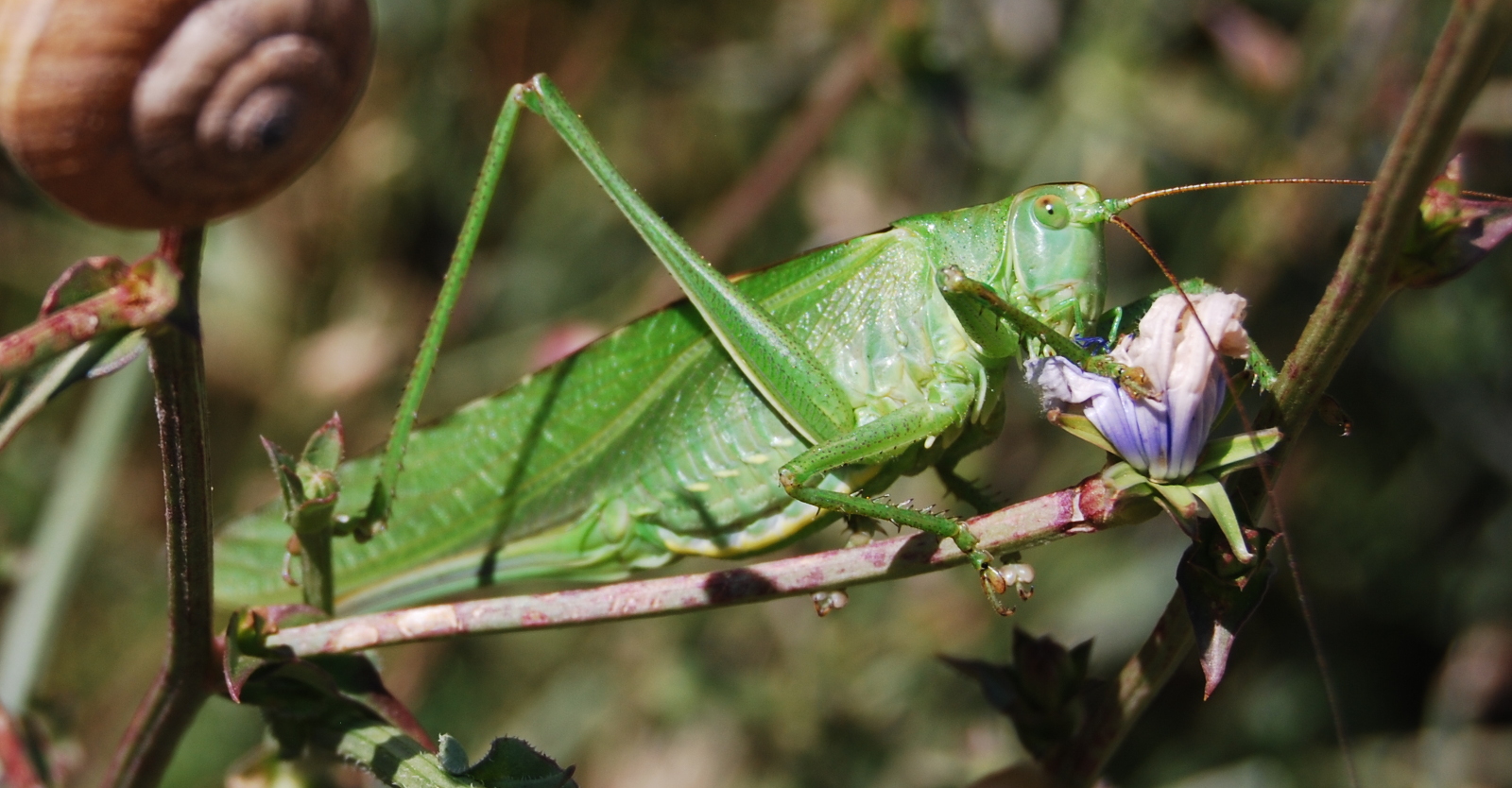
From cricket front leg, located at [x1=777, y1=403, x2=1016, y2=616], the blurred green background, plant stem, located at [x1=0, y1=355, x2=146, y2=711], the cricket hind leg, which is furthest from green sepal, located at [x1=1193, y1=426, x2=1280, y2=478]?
plant stem, located at [x1=0, y1=355, x2=146, y2=711]

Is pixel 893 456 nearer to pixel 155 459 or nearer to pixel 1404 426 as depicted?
pixel 1404 426

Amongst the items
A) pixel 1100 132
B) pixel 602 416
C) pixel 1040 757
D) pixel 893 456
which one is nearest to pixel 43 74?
pixel 602 416

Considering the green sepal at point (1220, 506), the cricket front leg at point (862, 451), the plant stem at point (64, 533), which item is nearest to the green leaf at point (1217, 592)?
the green sepal at point (1220, 506)

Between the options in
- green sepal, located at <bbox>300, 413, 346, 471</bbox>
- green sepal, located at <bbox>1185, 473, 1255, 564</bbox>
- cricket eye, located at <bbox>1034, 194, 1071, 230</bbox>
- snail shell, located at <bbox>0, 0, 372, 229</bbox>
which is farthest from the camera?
cricket eye, located at <bbox>1034, 194, 1071, 230</bbox>

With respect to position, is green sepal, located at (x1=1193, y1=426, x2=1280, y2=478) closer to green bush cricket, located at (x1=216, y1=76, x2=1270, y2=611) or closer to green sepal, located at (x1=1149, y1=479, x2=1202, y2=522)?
green sepal, located at (x1=1149, y1=479, x2=1202, y2=522)

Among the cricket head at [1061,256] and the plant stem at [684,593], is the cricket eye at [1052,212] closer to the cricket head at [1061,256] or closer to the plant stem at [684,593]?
the cricket head at [1061,256]

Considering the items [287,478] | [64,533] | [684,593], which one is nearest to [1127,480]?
[684,593]
